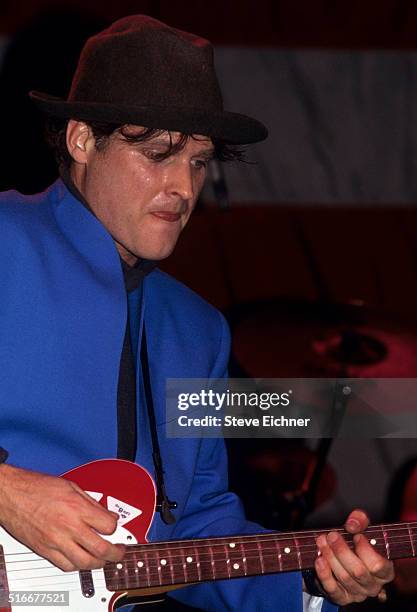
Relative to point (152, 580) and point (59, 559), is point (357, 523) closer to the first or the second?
point (152, 580)

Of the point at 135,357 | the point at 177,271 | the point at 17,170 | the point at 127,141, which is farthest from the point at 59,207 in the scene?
the point at 177,271

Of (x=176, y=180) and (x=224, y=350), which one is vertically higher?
(x=176, y=180)

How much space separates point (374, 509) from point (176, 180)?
219cm

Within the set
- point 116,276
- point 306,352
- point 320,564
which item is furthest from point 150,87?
point 306,352

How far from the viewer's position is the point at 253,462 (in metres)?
3.27

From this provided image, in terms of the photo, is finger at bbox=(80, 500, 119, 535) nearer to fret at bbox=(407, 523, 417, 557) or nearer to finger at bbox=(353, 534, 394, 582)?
finger at bbox=(353, 534, 394, 582)

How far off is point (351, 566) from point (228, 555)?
218 mm

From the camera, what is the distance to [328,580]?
195 cm

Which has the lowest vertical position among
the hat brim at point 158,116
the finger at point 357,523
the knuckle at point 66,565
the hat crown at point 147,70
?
the finger at point 357,523

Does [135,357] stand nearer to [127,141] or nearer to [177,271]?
[127,141]

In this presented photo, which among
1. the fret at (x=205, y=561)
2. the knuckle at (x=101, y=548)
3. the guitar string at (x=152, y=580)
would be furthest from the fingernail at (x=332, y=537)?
the knuckle at (x=101, y=548)

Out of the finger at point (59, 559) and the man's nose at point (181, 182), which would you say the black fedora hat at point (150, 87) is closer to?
the man's nose at point (181, 182)

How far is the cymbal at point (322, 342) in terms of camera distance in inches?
113

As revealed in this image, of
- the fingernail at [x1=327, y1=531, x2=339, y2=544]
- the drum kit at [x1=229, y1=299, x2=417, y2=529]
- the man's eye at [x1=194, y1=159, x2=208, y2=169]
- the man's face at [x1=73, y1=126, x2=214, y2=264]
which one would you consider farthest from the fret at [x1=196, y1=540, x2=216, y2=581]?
the drum kit at [x1=229, y1=299, x2=417, y2=529]
